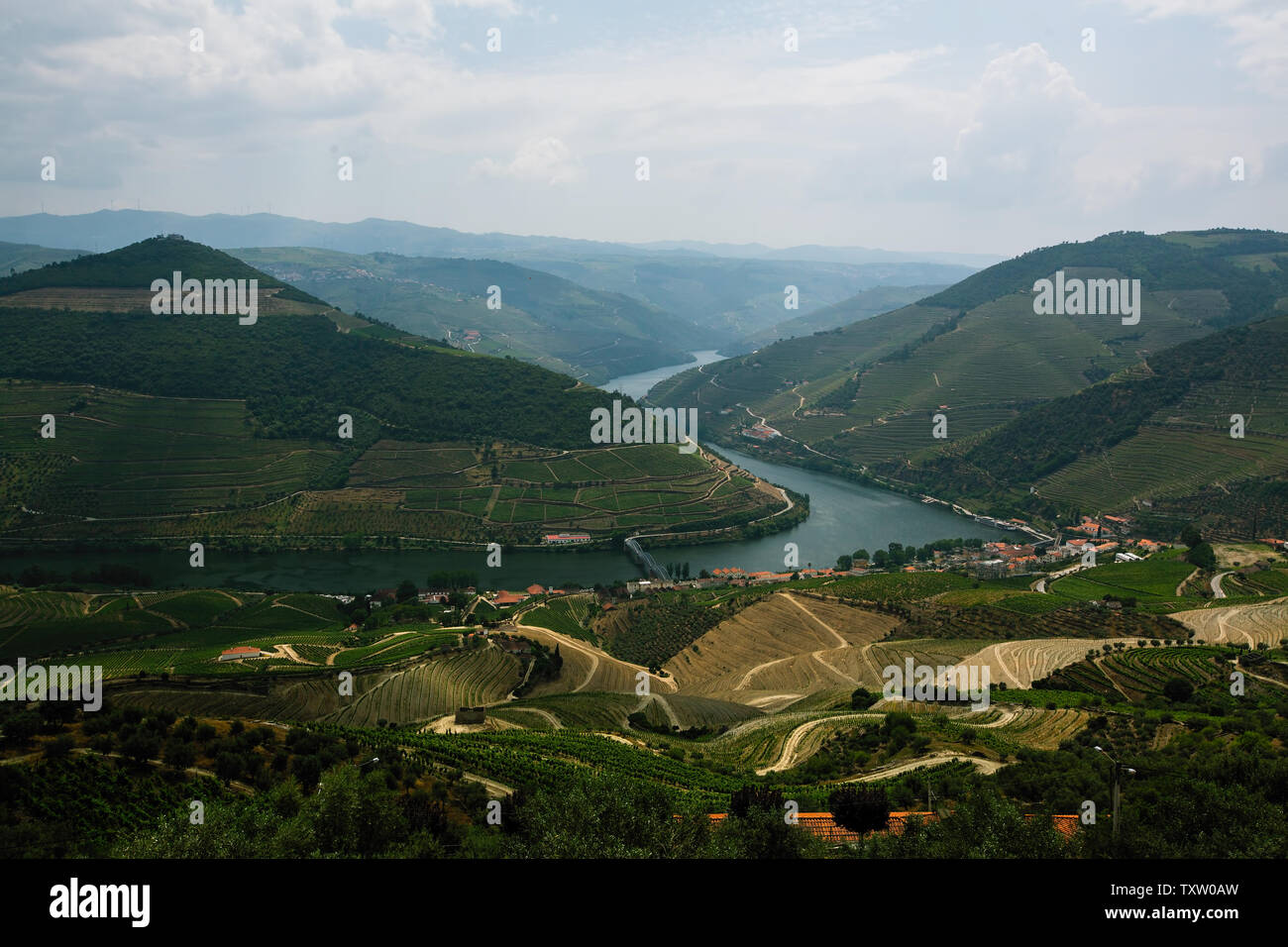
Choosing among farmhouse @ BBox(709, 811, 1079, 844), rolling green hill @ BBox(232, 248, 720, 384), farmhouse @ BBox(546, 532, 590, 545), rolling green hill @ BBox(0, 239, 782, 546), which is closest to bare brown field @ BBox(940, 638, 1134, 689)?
farmhouse @ BBox(709, 811, 1079, 844)

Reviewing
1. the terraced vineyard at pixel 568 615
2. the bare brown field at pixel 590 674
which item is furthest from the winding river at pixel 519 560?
the bare brown field at pixel 590 674

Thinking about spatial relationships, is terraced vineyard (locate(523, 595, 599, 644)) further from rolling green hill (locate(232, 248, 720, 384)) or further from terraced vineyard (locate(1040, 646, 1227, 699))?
rolling green hill (locate(232, 248, 720, 384))

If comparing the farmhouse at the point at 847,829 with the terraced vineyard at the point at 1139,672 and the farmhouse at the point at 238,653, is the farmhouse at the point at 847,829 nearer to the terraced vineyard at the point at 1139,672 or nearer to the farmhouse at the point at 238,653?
the terraced vineyard at the point at 1139,672

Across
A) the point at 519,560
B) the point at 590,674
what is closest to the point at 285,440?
the point at 519,560

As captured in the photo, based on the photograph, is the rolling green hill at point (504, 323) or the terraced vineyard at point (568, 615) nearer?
the terraced vineyard at point (568, 615)

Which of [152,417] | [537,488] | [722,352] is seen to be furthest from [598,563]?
[722,352]

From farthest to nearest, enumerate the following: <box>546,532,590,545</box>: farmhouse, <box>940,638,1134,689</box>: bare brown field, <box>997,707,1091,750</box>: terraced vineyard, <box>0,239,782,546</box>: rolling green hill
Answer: <box>546,532,590,545</box>: farmhouse → <box>0,239,782,546</box>: rolling green hill → <box>940,638,1134,689</box>: bare brown field → <box>997,707,1091,750</box>: terraced vineyard
